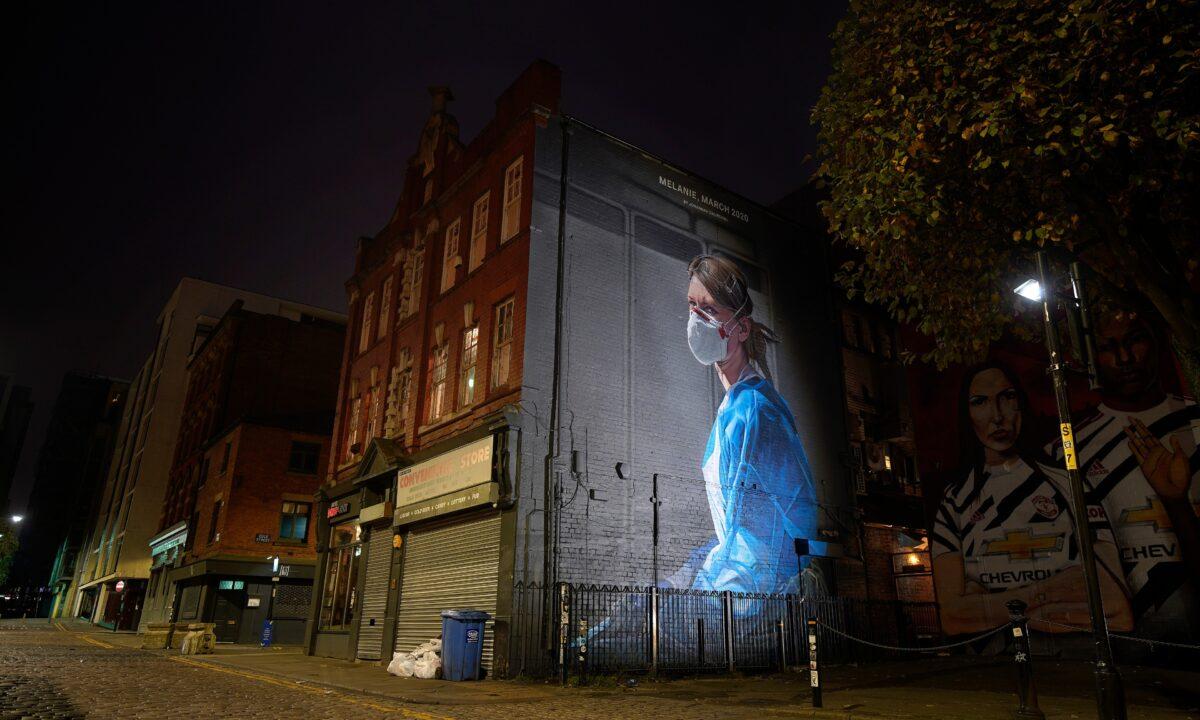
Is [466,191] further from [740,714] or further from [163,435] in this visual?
[163,435]

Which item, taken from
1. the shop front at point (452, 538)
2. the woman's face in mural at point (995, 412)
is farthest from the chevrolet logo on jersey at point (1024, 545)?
the shop front at point (452, 538)

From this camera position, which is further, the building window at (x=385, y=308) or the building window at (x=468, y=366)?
the building window at (x=385, y=308)

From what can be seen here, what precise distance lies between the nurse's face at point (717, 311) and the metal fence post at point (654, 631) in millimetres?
7558

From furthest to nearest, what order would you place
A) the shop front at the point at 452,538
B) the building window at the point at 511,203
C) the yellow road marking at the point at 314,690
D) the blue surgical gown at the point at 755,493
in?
the building window at the point at 511,203
the blue surgical gown at the point at 755,493
the shop front at the point at 452,538
the yellow road marking at the point at 314,690

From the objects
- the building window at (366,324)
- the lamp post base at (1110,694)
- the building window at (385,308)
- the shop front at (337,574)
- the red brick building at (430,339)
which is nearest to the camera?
the lamp post base at (1110,694)

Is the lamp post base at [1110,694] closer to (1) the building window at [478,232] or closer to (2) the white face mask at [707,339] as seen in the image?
(2) the white face mask at [707,339]

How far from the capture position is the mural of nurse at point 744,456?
18234mm

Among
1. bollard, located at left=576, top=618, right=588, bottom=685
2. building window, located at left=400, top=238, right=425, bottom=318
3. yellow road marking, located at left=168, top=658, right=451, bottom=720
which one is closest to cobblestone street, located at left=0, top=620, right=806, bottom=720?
yellow road marking, located at left=168, top=658, right=451, bottom=720

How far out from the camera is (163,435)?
52.2 meters

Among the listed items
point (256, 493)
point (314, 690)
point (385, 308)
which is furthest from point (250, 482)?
point (314, 690)

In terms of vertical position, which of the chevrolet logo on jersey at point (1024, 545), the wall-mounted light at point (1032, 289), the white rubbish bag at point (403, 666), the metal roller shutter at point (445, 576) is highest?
the wall-mounted light at point (1032, 289)

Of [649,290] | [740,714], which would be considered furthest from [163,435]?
[740,714]

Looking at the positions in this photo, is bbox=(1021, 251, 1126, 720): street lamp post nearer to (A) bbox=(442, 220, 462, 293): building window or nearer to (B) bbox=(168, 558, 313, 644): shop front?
Result: (A) bbox=(442, 220, 462, 293): building window

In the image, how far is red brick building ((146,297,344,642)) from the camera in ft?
108
